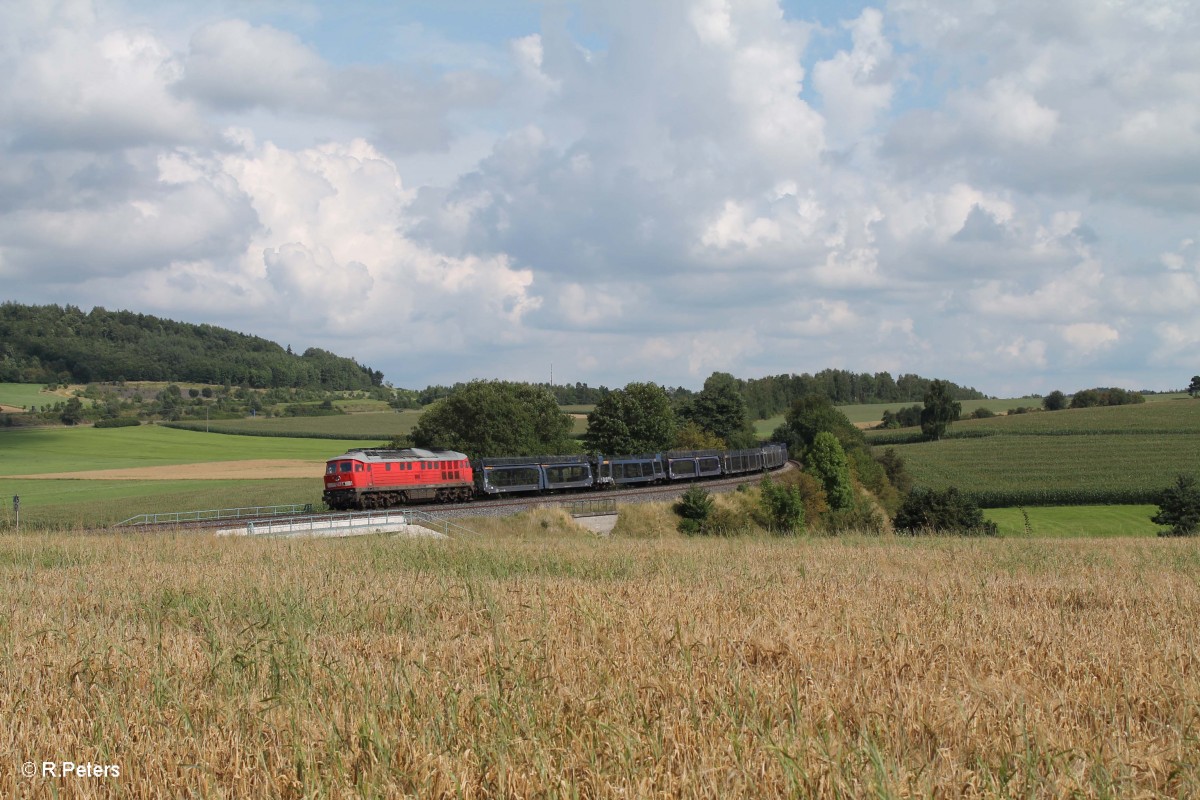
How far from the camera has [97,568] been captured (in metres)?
13.4

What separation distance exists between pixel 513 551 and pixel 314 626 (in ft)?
27.3

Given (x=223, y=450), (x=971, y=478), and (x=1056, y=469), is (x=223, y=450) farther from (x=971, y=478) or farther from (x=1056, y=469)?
(x=1056, y=469)

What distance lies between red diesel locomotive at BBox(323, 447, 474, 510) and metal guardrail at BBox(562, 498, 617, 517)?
6.27 meters

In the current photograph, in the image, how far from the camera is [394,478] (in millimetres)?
49438

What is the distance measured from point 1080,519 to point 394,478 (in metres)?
50.4

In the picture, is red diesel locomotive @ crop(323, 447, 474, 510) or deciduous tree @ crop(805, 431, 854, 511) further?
deciduous tree @ crop(805, 431, 854, 511)

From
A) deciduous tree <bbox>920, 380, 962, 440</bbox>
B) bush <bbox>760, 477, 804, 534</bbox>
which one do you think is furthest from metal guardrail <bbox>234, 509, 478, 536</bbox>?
deciduous tree <bbox>920, 380, 962, 440</bbox>

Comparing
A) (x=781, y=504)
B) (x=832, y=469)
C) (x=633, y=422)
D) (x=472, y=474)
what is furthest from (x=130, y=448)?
(x=781, y=504)

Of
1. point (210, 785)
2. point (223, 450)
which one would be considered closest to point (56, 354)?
point (223, 450)

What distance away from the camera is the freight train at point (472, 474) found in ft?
157

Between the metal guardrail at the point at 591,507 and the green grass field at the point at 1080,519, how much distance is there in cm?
2636

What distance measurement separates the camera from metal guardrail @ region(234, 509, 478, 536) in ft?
118

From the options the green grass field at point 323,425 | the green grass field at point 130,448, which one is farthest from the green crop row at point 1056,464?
the green grass field at point 130,448

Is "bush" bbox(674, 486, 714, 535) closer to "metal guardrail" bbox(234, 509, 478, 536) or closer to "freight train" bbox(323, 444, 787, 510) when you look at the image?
"freight train" bbox(323, 444, 787, 510)
